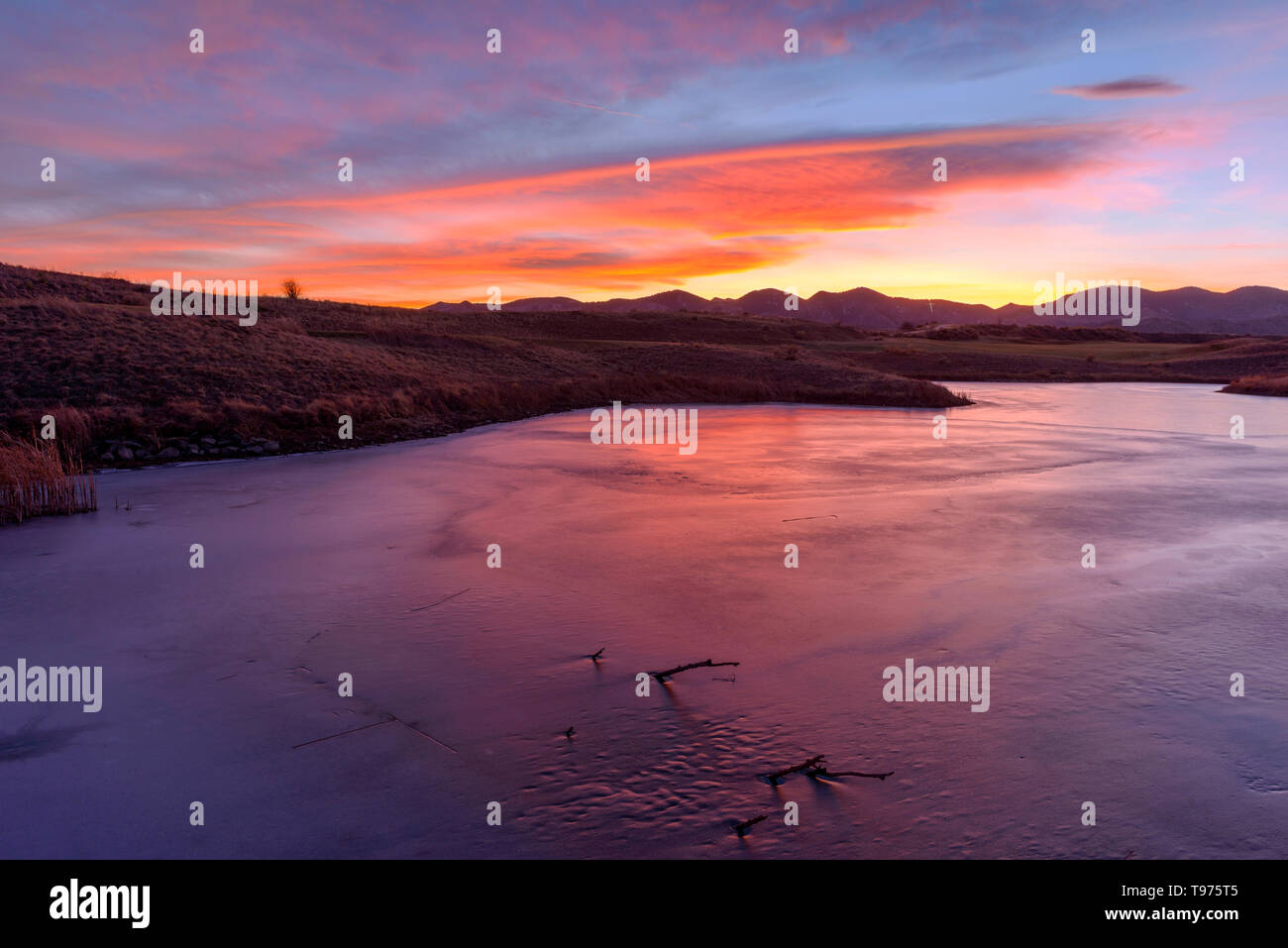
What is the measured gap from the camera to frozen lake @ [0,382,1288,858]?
4.48 metres

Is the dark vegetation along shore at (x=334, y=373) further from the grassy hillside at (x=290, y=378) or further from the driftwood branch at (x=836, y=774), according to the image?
the driftwood branch at (x=836, y=774)

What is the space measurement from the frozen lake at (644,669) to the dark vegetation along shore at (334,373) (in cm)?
540

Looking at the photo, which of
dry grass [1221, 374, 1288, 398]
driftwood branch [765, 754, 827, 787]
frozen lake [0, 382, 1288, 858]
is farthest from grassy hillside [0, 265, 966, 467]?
dry grass [1221, 374, 1288, 398]

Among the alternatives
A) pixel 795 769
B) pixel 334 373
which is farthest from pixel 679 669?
pixel 334 373

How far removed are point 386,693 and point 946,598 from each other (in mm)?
5445

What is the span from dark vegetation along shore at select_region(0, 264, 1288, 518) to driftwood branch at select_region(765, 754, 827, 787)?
1219 cm

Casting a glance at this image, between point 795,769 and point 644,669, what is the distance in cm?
192

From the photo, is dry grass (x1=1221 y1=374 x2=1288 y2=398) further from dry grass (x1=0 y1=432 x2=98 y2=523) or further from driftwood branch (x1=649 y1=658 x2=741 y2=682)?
dry grass (x1=0 y1=432 x2=98 y2=523)

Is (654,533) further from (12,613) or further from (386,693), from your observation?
(12,613)

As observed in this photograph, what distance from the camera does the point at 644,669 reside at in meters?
6.61

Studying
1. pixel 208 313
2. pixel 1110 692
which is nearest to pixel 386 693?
pixel 1110 692

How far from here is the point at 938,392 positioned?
32406 millimetres

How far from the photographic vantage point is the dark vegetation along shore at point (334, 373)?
18734 millimetres
